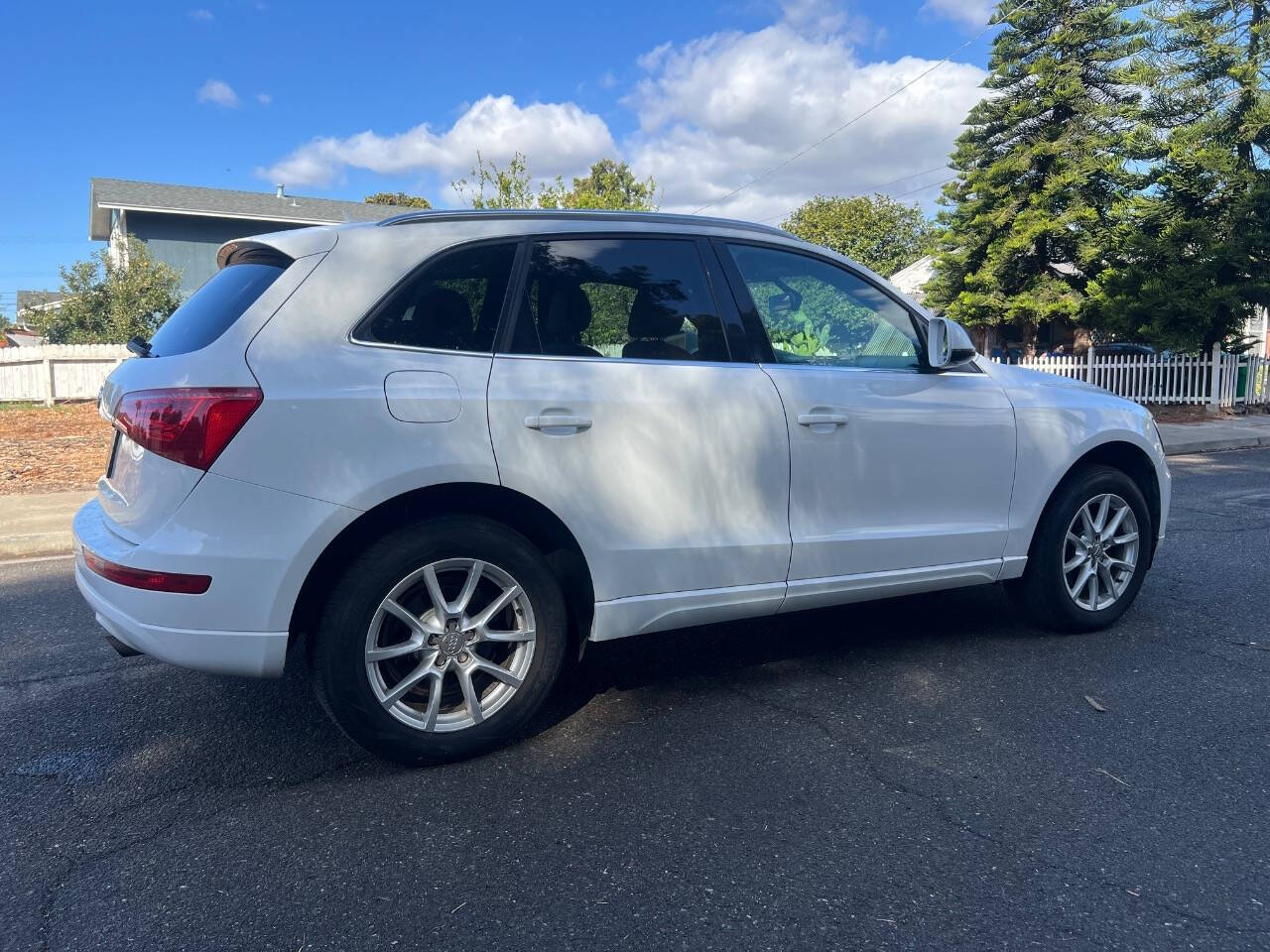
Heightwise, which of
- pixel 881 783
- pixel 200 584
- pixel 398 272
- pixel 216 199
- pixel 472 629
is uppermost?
pixel 216 199

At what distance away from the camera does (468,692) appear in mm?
3297

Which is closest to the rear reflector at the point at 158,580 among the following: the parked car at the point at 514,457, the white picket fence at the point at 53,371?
the parked car at the point at 514,457

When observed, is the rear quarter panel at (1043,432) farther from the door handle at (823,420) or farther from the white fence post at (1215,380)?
the white fence post at (1215,380)

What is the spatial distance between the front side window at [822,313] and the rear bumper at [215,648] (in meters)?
2.15

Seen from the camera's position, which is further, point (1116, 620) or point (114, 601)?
point (1116, 620)

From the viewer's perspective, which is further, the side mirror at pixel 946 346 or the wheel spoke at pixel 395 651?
the side mirror at pixel 946 346

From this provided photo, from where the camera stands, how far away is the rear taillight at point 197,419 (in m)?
2.94

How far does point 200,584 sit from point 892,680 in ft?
8.93

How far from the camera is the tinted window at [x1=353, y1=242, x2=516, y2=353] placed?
3.27 meters

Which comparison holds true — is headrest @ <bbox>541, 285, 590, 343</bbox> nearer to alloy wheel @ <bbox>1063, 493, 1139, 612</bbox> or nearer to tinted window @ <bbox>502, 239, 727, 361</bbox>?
tinted window @ <bbox>502, 239, 727, 361</bbox>

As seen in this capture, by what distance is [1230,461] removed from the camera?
12.4 metres

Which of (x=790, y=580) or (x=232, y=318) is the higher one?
(x=232, y=318)

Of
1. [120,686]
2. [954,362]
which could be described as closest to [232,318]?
[120,686]

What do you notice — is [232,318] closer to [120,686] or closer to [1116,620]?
[120,686]
